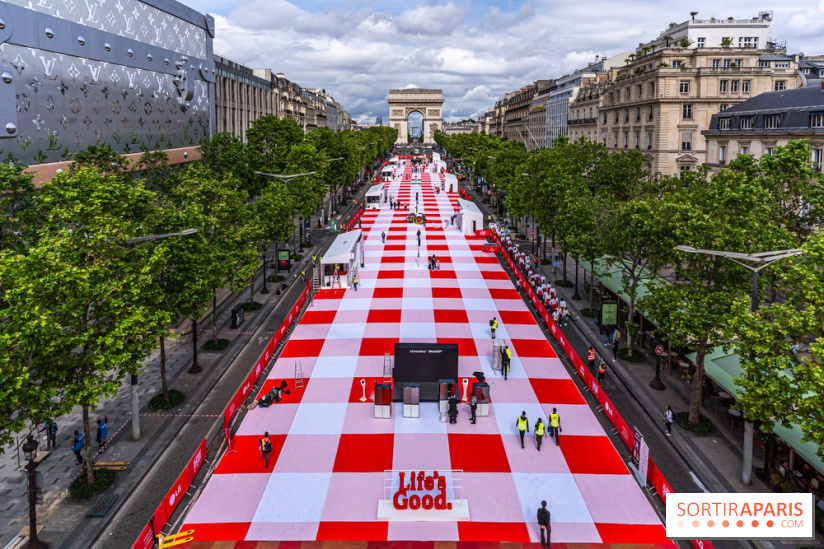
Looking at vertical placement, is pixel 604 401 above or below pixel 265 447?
above

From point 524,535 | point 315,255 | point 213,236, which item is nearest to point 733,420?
point 524,535

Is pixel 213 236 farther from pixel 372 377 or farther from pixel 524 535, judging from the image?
pixel 524 535

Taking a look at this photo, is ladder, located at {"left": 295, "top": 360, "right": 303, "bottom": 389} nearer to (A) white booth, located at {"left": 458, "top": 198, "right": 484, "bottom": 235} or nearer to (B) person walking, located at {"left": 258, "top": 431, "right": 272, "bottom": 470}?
(B) person walking, located at {"left": 258, "top": 431, "right": 272, "bottom": 470}

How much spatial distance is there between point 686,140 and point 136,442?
6636 centimetres

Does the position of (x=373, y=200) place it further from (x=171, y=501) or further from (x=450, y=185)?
(x=171, y=501)

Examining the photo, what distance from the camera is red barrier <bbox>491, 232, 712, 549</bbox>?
70.0ft

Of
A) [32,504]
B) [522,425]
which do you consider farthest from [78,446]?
[522,425]

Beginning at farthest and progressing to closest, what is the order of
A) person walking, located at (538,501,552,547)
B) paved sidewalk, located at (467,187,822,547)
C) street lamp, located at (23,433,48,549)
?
paved sidewalk, located at (467,187,822,547) < person walking, located at (538,501,552,547) < street lamp, located at (23,433,48,549)

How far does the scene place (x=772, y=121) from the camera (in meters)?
48.6

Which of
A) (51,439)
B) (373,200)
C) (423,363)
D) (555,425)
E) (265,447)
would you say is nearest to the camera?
(265,447)

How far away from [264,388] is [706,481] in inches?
862

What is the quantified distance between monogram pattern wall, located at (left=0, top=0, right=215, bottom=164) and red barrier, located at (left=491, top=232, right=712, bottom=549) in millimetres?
36306

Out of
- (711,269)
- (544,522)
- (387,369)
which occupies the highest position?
(711,269)

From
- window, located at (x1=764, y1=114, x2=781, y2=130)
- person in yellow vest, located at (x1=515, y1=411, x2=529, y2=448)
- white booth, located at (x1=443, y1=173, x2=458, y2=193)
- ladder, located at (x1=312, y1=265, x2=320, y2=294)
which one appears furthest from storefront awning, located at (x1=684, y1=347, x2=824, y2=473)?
white booth, located at (x1=443, y1=173, x2=458, y2=193)
